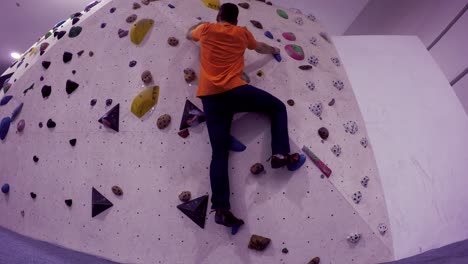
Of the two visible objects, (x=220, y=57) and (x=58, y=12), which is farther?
(x=58, y=12)

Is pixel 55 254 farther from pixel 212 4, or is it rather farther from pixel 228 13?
pixel 212 4

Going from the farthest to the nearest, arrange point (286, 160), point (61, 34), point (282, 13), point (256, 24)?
point (282, 13) < point (61, 34) < point (256, 24) < point (286, 160)

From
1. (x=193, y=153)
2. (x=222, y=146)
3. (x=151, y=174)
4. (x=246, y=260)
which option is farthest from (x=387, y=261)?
(x=151, y=174)

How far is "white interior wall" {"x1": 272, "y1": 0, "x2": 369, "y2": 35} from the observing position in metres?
3.14

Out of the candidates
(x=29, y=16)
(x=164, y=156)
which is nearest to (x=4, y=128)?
(x=164, y=156)

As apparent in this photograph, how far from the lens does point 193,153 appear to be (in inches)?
62.7

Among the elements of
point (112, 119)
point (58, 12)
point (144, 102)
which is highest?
point (144, 102)

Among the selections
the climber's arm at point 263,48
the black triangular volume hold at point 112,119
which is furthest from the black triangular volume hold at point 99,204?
the climber's arm at point 263,48

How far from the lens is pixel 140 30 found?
1.88 m

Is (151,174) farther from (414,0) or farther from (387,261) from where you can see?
(414,0)

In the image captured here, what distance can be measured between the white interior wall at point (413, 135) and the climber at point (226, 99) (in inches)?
26.1

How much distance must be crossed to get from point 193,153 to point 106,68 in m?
0.82

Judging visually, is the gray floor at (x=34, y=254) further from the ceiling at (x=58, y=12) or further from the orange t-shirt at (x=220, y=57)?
the ceiling at (x=58, y=12)

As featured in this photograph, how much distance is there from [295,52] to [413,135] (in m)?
0.94
